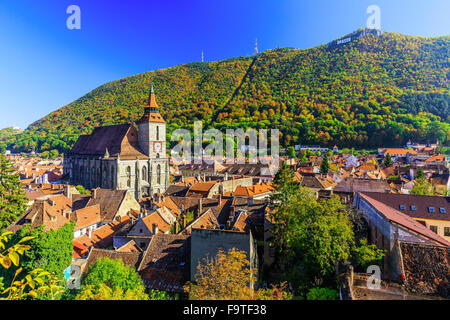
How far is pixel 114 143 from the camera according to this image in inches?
2382

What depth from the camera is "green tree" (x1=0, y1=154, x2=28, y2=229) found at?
30.5 metres

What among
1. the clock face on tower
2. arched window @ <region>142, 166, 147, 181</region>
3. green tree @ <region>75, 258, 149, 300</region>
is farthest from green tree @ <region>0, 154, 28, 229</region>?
the clock face on tower

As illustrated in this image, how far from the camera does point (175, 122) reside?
600 ft

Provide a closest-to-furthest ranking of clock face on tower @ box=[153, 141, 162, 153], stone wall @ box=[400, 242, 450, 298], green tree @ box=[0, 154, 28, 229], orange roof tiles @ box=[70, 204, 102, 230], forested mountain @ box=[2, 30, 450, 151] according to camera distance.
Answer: stone wall @ box=[400, 242, 450, 298], green tree @ box=[0, 154, 28, 229], orange roof tiles @ box=[70, 204, 102, 230], clock face on tower @ box=[153, 141, 162, 153], forested mountain @ box=[2, 30, 450, 151]

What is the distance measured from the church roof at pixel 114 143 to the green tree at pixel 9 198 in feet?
74.6

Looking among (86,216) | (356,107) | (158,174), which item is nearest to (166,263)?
(86,216)

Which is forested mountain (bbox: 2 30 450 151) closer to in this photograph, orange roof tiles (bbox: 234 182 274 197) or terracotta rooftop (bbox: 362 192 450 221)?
orange roof tiles (bbox: 234 182 274 197)

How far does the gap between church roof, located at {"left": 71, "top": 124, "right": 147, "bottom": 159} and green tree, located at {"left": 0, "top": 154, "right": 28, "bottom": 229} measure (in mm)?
22753

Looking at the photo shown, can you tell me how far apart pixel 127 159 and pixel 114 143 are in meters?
6.98

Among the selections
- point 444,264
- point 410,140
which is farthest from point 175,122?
point 444,264

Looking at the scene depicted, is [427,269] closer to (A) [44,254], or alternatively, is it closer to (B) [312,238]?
(B) [312,238]

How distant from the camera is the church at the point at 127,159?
5656 centimetres
